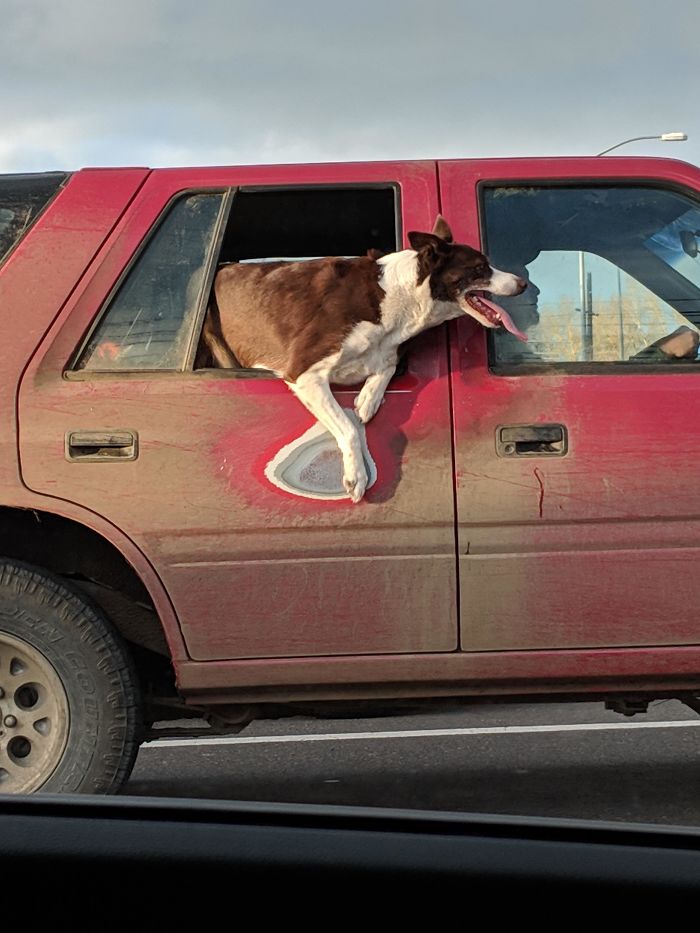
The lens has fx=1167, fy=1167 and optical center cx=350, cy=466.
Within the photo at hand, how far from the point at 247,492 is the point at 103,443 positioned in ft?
1.47

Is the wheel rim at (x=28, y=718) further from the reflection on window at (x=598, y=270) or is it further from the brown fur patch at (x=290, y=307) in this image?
the reflection on window at (x=598, y=270)

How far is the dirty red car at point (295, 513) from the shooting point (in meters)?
3.44

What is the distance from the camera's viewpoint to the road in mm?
4312

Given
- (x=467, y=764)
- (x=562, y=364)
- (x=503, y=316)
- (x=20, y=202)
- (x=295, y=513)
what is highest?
(x=20, y=202)

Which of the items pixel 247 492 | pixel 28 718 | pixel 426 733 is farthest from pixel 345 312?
pixel 426 733

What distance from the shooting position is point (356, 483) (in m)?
3.42

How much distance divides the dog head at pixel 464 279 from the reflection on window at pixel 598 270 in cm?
7

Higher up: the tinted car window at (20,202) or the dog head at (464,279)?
the tinted car window at (20,202)

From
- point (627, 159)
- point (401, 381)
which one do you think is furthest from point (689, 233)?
point (401, 381)

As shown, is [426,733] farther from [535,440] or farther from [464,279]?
[464,279]

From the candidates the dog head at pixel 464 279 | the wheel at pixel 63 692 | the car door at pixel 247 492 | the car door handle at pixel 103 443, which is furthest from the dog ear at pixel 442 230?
the wheel at pixel 63 692

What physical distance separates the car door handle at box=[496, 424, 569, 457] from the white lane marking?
248cm

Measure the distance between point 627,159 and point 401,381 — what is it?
1.08 meters

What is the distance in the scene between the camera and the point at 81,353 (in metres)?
3.52
